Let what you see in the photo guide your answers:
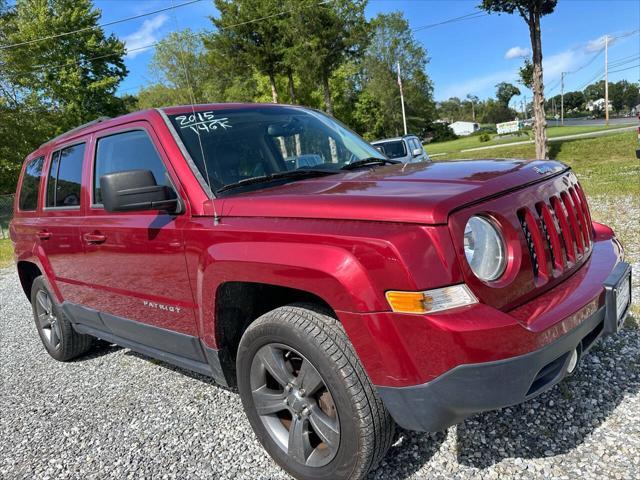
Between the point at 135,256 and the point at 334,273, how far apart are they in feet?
5.17

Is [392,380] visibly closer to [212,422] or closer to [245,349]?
[245,349]

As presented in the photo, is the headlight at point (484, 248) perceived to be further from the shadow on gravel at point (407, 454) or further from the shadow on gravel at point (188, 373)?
the shadow on gravel at point (188, 373)

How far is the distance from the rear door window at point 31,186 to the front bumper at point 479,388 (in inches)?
151

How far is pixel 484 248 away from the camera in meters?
1.98

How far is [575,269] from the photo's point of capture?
2.34 metres

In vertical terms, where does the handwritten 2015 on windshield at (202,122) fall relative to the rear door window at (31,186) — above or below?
above

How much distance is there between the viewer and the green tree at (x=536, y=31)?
569 inches

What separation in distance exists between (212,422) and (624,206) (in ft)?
25.5

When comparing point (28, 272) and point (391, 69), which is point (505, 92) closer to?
point (391, 69)

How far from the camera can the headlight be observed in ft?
6.33

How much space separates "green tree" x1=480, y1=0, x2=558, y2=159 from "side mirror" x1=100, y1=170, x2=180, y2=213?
593 inches

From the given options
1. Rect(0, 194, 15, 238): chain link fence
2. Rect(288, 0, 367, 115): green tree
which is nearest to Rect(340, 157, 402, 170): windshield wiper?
Rect(288, 0, 367, 115): green tree

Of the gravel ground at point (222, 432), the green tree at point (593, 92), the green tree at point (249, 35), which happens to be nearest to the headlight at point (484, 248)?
the gravel ground at point (222, 432)

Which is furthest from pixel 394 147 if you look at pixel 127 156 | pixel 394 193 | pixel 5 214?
pixel 5 214
